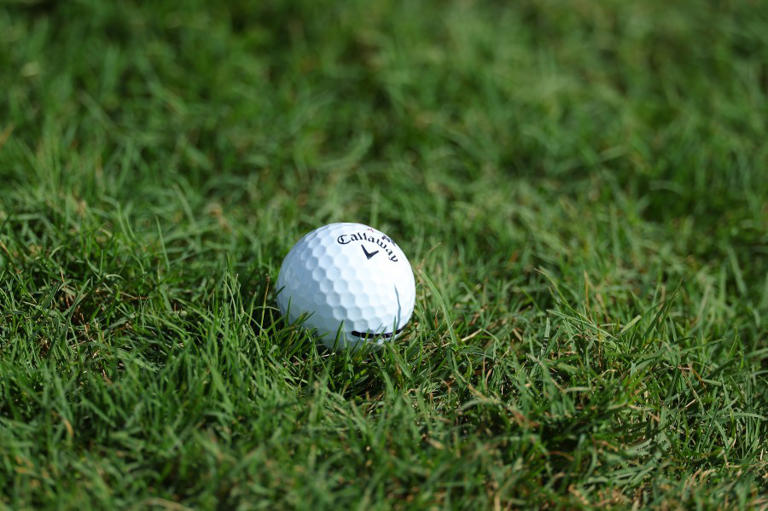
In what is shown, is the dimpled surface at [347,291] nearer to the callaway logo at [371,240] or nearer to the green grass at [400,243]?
the callaway logo at [371,240]

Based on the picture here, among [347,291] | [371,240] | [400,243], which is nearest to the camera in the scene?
→ [347,291]

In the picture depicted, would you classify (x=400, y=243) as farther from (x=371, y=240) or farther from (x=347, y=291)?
(x=347, y=291)

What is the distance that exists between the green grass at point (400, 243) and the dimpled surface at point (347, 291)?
12cm

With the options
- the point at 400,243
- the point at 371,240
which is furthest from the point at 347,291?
the point at 400,243

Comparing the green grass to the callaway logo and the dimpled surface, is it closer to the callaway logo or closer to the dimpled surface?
the dimpled surface

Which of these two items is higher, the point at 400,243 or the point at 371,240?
the point at 371,240

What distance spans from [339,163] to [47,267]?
71.1 inches

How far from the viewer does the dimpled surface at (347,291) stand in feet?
9.12

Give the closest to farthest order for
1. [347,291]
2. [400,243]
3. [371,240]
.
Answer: [347,291] < [371,240] < [400,243]

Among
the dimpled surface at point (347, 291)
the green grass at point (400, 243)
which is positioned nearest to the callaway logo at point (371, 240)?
the dimpled surface at point (347, 291)

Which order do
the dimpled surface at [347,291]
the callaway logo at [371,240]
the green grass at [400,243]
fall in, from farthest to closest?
the callaway logo at [371,240], the dimpled surface at [347,291], the green grass at [400,243]

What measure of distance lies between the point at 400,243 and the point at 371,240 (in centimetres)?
72

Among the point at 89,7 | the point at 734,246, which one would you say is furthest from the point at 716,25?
the point at 89,7

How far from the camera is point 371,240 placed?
2.93 meters
